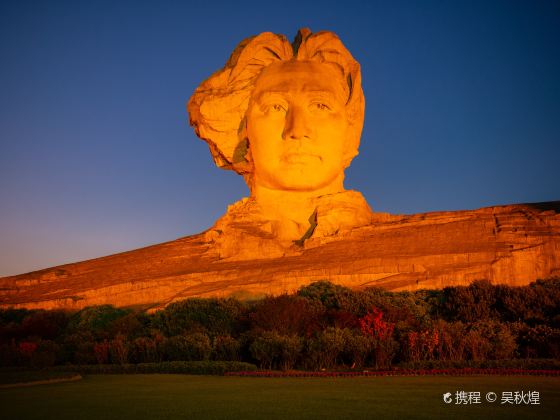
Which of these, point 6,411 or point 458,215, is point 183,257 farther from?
point 6,411

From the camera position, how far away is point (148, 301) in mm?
22250

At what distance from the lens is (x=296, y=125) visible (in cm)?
2330

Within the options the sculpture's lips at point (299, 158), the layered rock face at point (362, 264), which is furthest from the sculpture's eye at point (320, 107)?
the layered rock face at point (362, 264)

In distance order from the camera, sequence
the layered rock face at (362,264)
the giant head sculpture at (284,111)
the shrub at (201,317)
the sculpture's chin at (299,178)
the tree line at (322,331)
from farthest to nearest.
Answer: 1. the sculpture's chin at (299,178)
2. the giant head sculpture at (284,111)
3. the layered rock face at (362,264)
4. the shrub at (201,317)
5. the tree line at (322,331)

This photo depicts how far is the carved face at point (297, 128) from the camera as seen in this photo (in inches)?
932

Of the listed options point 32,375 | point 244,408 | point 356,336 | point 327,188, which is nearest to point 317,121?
point 327,188

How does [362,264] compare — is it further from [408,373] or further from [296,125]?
[408,373]

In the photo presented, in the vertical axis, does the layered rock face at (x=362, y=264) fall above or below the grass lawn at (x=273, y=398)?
above

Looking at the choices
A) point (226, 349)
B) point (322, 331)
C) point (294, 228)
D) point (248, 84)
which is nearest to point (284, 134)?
point (248, 84)

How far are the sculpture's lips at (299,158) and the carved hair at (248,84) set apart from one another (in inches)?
102

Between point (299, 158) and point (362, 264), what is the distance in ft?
15.7

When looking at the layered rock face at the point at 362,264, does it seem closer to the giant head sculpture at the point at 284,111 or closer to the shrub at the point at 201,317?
the shrub at the point at 201,317

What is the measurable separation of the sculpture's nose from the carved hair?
8.23 ft

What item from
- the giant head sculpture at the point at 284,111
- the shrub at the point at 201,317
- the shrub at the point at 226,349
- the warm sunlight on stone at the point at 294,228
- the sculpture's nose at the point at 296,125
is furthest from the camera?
the giant head sculpture at the point at 284,111
